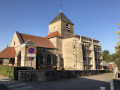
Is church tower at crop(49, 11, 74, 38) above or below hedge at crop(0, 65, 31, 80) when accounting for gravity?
above

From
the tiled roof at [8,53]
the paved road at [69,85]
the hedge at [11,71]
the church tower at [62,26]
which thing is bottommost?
the paved road at [69,85]

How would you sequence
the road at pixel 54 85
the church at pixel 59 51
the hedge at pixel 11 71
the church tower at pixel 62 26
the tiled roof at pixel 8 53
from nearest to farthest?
the road at pixel 54 85 → the hedge at pixel 11 71 → the tiled roof at pixel 8 53 → the church at pixel 59 51 → the church tower at pixel 62 26

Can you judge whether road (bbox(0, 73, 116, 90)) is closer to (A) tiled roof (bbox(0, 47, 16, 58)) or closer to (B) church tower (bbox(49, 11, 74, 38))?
(A) tiled roof (bbox(0, 47, 16, 58))

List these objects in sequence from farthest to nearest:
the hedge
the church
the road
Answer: the church
the hedge
the road

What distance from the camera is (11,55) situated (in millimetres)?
21406

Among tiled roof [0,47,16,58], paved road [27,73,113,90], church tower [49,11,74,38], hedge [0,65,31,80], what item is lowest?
paved road [27,73,113,90]

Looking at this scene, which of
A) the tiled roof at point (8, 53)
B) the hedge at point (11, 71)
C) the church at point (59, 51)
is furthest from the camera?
the church at point (59, 51)

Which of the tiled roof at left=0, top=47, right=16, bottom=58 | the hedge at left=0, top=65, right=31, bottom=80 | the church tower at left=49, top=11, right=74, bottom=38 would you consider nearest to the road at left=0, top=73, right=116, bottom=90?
the hedge at left=0, top=65, right=31, bottom=80

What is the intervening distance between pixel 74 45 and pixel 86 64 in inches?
249

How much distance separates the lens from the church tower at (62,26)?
1292 inches

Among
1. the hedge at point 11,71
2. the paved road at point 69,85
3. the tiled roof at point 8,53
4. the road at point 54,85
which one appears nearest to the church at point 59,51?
the tiled roof at point 8,53

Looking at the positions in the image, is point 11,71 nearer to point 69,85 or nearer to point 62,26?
point 69,85

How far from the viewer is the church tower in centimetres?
3281

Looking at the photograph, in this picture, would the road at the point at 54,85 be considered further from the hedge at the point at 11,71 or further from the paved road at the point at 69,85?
the hedge at the point at 11,71
